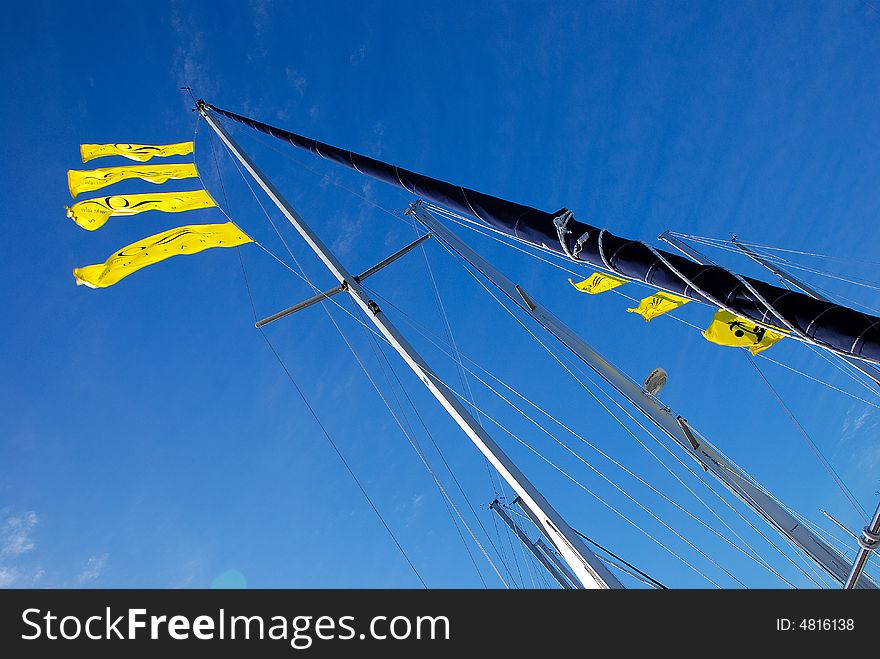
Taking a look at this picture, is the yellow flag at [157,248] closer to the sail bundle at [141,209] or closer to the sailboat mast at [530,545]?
the sail bundle at [141,209]

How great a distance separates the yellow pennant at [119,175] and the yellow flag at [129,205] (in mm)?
1296

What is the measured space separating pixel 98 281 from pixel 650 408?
11.5 meters

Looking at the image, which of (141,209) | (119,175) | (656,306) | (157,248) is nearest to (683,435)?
(656,306)

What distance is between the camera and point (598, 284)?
714 inches

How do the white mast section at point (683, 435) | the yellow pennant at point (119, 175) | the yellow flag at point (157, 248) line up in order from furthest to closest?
the yellow pennant at point (119, 175) → the yellow flag at point (157, 248) → the white mast section at point (683, 435)

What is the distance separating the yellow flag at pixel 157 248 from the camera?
11125 millimetres

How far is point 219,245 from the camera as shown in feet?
41.7

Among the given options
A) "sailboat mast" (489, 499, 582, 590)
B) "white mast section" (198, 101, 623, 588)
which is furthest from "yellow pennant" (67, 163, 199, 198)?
"sailboat mast" (489, 499, 582, 590)

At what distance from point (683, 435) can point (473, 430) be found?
176 inches

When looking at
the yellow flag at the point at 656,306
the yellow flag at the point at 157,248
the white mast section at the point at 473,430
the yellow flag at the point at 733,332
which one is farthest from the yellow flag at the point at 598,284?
the yellow flag at the point at 157,248

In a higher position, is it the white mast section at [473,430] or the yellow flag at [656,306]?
the yellow flag at [656,306]

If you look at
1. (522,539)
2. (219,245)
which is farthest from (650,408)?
(522,539)
